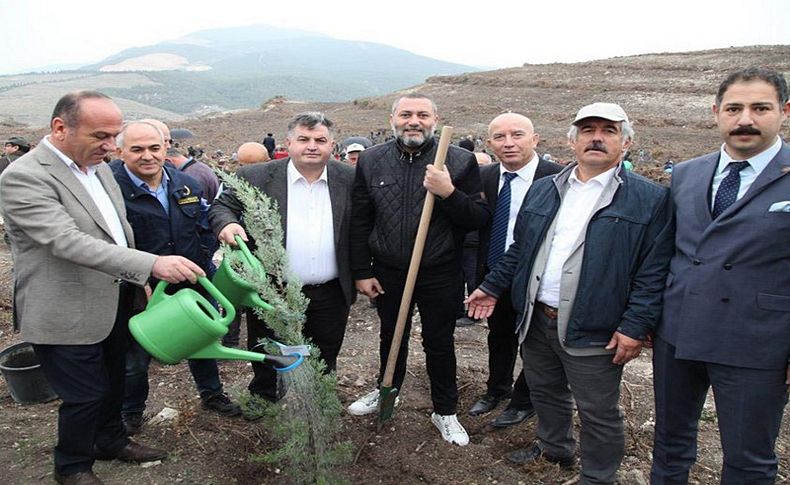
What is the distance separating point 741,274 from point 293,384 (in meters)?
1.86

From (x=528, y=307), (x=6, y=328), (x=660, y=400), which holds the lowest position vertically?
(x=6, y=328)

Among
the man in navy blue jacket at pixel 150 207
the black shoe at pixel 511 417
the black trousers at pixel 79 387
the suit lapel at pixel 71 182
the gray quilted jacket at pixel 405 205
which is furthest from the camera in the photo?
the black shoe at pixel 511 417

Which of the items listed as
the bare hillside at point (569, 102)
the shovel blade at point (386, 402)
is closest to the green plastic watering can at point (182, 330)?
the shovel blade at point (386, 402)

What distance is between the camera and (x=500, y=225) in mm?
3455

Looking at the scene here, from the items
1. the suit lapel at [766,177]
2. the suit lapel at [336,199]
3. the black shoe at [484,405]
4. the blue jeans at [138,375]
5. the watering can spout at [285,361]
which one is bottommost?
the black shoe at [484,405]

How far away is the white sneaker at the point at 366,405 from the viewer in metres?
3.52

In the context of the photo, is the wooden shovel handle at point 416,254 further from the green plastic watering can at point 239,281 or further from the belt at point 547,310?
the green plastic watering can at point 239,281

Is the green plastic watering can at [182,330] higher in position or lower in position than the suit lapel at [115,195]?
lower

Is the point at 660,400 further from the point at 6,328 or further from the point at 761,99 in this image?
the point at 6,328

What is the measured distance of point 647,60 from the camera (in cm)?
3503

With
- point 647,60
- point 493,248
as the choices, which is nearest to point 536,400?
point 493,248

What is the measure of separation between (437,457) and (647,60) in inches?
1497

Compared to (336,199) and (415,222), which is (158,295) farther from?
(415,222)

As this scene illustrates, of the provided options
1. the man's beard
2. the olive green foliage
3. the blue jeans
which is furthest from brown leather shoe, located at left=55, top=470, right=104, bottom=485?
the man's beard
